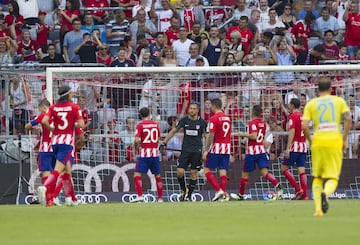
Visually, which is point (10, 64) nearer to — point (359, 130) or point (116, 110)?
point (116, 110)

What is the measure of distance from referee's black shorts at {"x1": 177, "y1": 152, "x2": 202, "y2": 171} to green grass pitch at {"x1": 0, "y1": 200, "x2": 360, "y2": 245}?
17.8ft

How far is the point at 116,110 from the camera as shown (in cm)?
2561

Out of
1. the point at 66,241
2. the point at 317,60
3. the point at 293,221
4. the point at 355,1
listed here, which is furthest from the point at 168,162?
the point at 66,241

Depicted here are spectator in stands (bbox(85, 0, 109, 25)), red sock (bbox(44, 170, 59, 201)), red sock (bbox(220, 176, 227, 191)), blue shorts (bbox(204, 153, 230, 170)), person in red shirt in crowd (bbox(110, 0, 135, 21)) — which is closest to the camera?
red sock (bbox(44, 170, 59, 201))

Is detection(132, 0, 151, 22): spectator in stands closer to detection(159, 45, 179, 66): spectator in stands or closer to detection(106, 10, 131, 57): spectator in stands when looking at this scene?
detection(106, 10, 131, 57): spectator in stands

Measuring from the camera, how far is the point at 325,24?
97.8 feet

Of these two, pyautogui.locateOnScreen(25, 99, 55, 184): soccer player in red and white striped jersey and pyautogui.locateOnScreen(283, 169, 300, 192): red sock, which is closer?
pyautogui.locateOnScreen(25, 99, 55, 184): soccer player in red and white striped jersey

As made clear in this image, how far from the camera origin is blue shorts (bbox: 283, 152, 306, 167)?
24.2 metres

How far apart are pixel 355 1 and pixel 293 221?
1625cm

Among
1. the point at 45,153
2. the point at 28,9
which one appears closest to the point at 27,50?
the point at 28,9

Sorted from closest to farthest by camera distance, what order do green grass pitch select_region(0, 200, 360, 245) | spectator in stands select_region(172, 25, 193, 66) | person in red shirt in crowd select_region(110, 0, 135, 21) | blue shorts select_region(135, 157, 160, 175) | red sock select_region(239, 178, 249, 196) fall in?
1. green grass pitch select_region(0, 200, 360, 245)
2. blue shorts select_region(135, 157, 160, 175)
3. red sock select_region(239, 178, 249, 196)
4. spectator in stands select_region(172, 25, 193, 66)
5. person in red shirt in crowd select_region(110, 0, 135, 21)

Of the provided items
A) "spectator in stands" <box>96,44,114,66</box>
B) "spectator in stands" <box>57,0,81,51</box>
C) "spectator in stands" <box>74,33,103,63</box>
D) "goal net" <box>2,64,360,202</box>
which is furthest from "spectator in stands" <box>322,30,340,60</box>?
"spectator in stands" <box>57,0,81,51</box>

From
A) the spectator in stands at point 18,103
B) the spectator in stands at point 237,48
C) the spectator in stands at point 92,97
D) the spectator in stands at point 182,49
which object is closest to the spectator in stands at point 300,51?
the spectator in stands at point 237,48

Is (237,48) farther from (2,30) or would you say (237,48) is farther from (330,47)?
(2,30)
